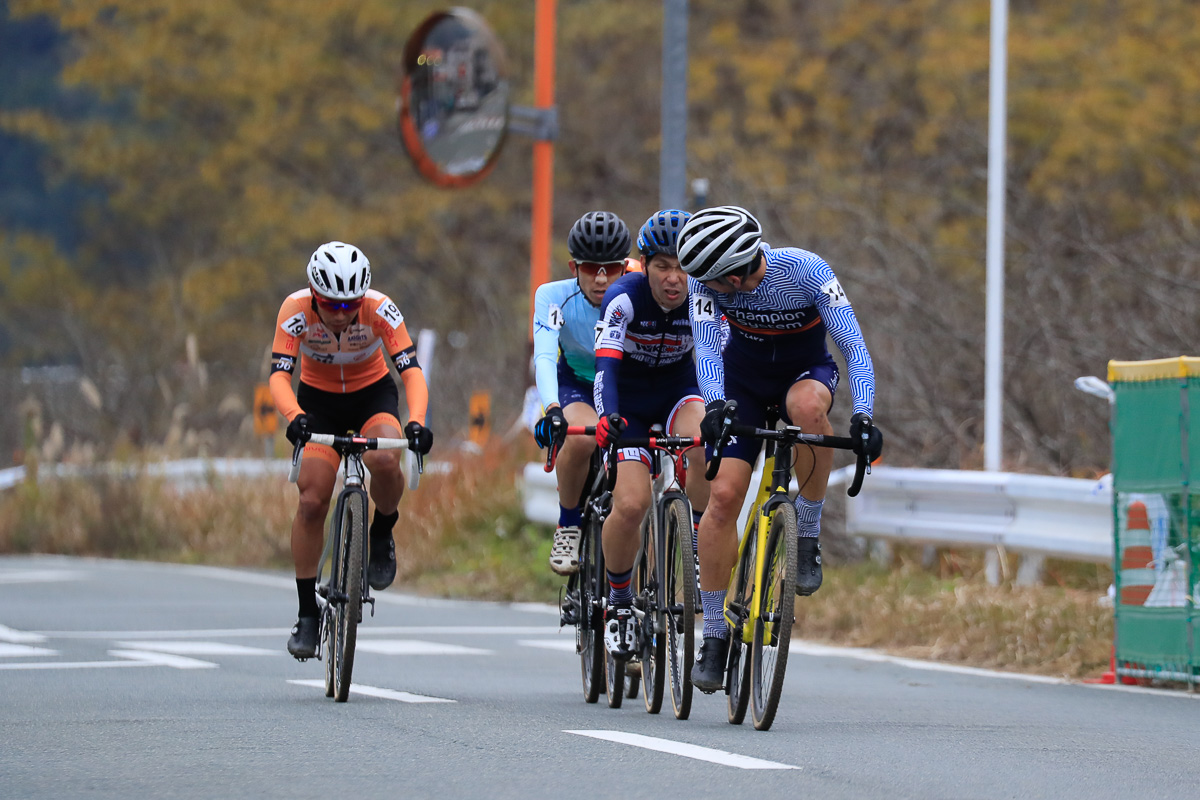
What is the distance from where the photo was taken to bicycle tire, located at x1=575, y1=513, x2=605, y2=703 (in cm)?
941

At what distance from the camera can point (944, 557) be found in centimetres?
1409

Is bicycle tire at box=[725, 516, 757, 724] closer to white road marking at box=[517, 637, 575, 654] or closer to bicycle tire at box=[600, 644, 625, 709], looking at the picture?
bicycle tire at box=[600, 644, 625, 709]

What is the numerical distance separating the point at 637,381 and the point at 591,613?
1069 mm

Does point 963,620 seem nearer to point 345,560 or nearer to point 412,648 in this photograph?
point 412,648

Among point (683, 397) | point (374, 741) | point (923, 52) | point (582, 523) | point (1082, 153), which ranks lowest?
point (374, 741)

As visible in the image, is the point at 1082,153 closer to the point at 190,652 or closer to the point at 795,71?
the point at 795,71

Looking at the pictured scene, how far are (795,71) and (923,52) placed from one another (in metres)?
2.61

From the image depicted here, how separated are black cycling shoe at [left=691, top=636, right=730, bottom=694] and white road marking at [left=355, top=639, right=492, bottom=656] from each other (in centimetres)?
360

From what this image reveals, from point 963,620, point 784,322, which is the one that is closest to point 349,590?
point 784,322

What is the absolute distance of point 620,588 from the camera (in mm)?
9203

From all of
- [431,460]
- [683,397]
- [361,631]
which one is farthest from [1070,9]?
[683,397]

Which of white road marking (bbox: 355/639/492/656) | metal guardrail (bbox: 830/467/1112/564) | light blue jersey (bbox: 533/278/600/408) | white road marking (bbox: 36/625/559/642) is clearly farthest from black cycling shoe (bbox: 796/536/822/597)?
white road marking (bbox: 36/625/559/642)

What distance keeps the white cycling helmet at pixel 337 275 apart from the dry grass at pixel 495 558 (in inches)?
166

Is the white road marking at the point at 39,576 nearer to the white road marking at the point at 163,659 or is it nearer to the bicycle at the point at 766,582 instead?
the white road marking at the point at 163,659
